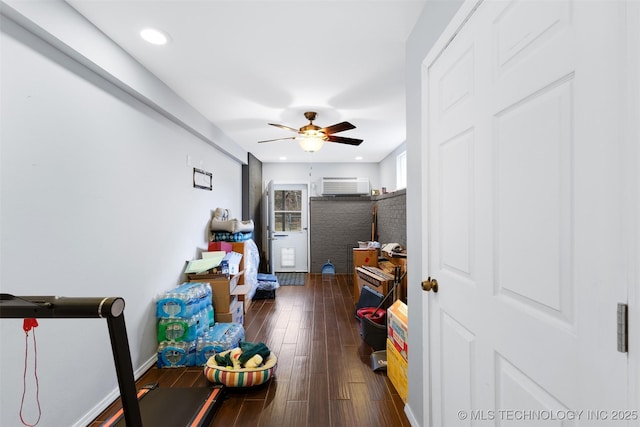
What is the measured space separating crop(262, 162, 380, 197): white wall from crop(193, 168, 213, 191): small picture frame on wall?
8.78 ft

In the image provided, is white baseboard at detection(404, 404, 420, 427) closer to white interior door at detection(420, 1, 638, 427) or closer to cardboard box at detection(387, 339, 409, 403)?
cardboard box at detection(387, 339, 409, 403)

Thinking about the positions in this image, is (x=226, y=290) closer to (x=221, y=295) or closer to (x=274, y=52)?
(x=221, y=295)

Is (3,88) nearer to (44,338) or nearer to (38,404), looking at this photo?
(44,338)

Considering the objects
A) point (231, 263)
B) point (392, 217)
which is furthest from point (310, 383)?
point (392, 217)

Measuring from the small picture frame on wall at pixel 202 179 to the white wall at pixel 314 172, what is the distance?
8.78 feet

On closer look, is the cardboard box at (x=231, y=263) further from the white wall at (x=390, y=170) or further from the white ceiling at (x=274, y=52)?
the white wall at (x=390, y=170)

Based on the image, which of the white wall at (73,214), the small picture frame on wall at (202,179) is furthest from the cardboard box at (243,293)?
the small picture frame on wall at (202,179)

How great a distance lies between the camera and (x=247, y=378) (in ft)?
6.75

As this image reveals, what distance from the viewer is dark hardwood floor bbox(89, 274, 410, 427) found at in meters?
1.83

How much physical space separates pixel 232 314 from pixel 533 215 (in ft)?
9.43

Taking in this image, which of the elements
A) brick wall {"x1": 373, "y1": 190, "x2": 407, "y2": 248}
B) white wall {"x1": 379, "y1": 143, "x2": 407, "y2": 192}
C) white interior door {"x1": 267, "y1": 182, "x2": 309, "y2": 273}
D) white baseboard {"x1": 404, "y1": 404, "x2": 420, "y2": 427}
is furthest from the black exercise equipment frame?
white interior door {"x1": 267, "y1": 182, "x2": 309, "y2": 273}

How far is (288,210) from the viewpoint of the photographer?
6.48 m

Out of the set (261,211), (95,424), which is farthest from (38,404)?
(261,211)

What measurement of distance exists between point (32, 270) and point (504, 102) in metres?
2.23
